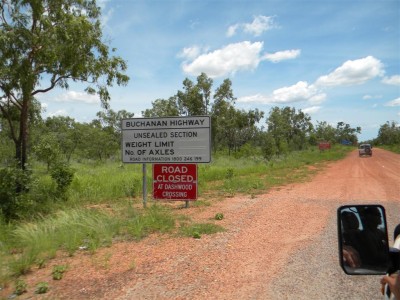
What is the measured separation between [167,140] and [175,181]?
1.08m

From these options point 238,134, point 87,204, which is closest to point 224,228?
point 87,204

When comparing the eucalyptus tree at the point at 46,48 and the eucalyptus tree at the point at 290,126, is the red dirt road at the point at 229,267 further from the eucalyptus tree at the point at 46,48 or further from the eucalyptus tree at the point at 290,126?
the eucalyptus tree at the point at 290,126

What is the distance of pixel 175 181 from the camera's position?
9430mm

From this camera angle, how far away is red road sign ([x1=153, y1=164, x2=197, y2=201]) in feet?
30.6

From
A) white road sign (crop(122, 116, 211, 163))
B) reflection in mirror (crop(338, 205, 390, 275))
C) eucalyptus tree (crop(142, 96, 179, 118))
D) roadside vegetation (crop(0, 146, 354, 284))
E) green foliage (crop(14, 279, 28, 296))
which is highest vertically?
eucalyptus tree (crop(142, 96, 179, 118))

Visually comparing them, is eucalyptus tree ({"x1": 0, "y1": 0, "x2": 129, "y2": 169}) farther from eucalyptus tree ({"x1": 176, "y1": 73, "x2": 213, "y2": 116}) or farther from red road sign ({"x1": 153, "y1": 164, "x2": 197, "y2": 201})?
eucalyptus tree ({"x1": 176, "y1": 73, "x2": 213, "y2": 116})

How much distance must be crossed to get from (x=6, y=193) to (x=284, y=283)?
259 inches

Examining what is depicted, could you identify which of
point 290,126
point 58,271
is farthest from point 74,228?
point 290,126

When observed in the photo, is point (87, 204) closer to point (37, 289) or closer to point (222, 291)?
point (37, 289)

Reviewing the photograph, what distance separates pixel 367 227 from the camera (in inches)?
76.1

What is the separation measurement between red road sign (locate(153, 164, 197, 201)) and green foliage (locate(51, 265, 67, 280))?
14.6 feet

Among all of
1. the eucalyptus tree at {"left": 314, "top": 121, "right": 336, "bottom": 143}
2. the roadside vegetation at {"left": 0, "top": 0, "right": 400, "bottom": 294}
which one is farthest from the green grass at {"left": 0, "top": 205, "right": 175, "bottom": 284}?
the eucalyptus tree at {"left": 314, "top": 121, "right": 336, "bottom": 143}

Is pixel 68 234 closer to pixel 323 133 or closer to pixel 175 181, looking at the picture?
pixel 175 181

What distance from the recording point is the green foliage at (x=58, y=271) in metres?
4.80
